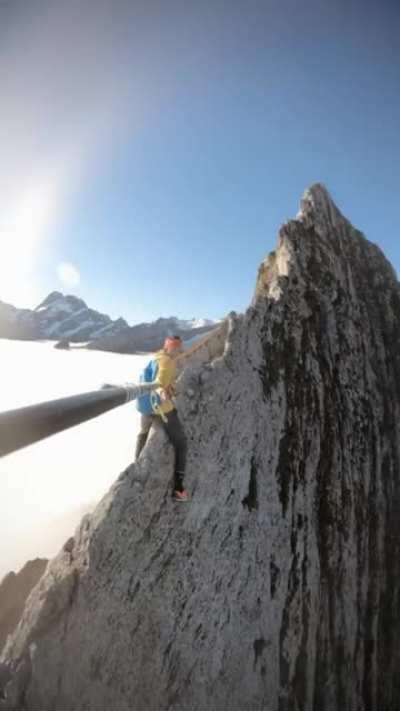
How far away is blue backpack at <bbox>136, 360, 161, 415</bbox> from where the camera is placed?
6.37m

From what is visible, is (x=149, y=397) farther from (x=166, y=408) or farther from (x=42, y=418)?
(x=42, y=418)

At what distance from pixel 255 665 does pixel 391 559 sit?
6683 millimetres

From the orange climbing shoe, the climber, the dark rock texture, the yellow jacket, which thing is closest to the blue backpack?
the climber

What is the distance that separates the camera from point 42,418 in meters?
1.83

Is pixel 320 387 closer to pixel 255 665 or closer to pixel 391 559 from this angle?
pixel 391 559

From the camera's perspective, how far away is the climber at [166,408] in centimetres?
600

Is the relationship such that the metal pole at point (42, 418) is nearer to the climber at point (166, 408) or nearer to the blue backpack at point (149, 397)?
the climber at point (166, 408)

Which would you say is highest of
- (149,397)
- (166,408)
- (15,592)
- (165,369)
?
(165,369)

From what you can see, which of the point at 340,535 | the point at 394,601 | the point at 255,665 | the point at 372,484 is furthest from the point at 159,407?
the point at 394,601

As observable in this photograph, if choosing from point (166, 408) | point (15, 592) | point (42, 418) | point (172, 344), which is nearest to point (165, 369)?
point (172, 344)

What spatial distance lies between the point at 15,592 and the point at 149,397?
11.6 meters

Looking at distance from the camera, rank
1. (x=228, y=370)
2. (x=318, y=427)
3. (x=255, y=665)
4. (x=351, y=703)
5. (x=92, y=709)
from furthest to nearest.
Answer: (x=318, y=427), (x=351, y=703), (x=228, y=370), (x=255, y=665), (x=92, y=709)

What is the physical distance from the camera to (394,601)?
11.4m

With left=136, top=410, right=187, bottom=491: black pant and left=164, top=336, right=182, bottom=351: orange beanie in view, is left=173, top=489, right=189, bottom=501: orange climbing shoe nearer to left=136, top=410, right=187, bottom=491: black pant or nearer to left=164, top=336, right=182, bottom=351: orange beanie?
left=136, top=410, right=187, bottom=491: black pant
